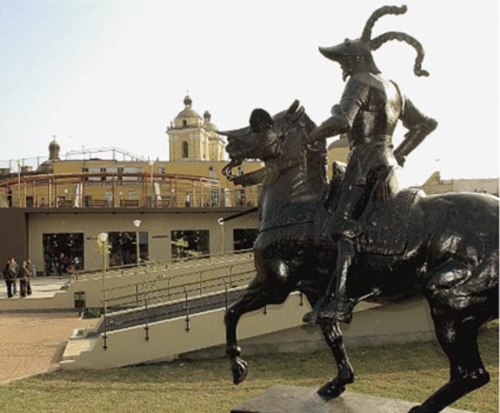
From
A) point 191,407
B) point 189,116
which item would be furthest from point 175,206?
point 189,116

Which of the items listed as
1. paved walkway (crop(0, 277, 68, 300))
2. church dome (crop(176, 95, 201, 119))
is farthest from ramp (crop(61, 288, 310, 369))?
church dome (crop(176, 95, 201, 119))

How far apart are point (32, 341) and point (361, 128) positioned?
12.2 meters

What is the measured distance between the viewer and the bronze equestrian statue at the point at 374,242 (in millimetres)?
4359

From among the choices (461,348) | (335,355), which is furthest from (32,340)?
(461,348)

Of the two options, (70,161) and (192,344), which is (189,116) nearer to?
(70,161)

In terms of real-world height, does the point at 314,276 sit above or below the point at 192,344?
above

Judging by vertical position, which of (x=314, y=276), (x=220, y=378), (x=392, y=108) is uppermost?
(x=392, y=108)

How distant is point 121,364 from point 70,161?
4414 cm

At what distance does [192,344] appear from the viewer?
12109 mm

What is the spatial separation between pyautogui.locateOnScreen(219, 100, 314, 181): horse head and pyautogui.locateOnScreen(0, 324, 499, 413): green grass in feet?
16.1

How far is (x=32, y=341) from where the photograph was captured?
48.1ft

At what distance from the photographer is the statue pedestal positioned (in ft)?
16.6

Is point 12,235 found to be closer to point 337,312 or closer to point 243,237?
point 243,237

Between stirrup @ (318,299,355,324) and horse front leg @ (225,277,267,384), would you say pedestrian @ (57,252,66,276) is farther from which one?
stirrup @ (318,299,355,324)
